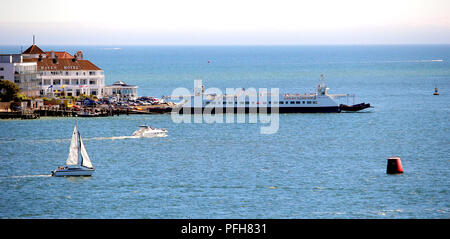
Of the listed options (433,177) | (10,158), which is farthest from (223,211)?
(10,158)

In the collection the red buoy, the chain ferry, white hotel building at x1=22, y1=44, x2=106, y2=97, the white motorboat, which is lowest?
the red buoy

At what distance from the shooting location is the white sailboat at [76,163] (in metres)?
59.8

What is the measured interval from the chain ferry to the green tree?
22.7 meters

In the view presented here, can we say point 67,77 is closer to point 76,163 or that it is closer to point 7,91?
point 7,91

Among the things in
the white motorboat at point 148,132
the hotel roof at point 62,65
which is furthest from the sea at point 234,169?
the hotel roof at point 62,65

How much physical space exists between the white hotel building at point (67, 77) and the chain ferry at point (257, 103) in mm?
19285

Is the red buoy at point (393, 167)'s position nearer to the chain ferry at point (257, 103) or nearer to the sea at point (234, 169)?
the sea at point (234, 169)

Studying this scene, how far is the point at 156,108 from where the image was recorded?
372 ft

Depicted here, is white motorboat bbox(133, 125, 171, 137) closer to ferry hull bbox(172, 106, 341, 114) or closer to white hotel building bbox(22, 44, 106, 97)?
ferry hull bbox(172, 106, 341, 114)

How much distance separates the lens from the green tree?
10991 centimetres

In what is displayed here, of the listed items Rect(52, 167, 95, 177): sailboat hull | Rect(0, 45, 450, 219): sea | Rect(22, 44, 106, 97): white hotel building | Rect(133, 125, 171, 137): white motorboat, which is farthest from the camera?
Answer: Rect(22, 44, 106, 97): white hotel building

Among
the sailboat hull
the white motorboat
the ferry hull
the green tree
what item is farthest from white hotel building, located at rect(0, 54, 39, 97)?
the sailboat hull

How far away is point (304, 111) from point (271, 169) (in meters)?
51.8

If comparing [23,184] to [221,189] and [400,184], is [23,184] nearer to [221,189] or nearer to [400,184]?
[221,189]
